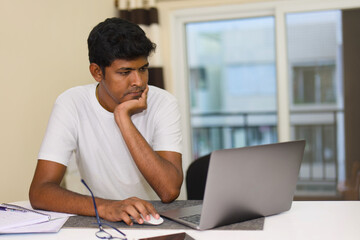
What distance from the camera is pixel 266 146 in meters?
1.20

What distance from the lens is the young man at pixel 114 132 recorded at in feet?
5.20

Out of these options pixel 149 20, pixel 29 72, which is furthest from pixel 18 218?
pixel 149 20

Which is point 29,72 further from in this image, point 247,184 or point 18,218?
point 247,184

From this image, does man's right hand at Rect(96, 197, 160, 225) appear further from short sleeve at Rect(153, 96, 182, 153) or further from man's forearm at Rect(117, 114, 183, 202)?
short sleeve at Rect(153, 96, 182, 153)

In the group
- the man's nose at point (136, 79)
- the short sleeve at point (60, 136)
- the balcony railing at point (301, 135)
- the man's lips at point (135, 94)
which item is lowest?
the balcony railing at point (301, 135)

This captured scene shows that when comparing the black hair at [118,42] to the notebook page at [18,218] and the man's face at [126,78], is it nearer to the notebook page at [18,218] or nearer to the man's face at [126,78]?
the man's face at [126,78]

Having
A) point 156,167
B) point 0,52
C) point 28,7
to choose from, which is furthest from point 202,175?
point 28,7

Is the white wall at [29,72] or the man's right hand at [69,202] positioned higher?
the white wall at [29,72]

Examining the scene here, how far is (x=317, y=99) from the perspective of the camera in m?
4.95

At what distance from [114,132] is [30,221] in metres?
0.59

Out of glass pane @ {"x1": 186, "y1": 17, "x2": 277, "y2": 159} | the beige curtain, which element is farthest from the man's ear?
glass pane @ {"x1": 186, "y1": 17, "x2": 277, "y2": 159}

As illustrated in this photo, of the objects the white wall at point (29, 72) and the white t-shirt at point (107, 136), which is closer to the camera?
the white t-shirt at point (107, 136)

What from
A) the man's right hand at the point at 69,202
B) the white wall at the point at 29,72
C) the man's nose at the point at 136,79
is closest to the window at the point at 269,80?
the white wall at the point at 29,72

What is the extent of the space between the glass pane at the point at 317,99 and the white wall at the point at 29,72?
268 centimetres
